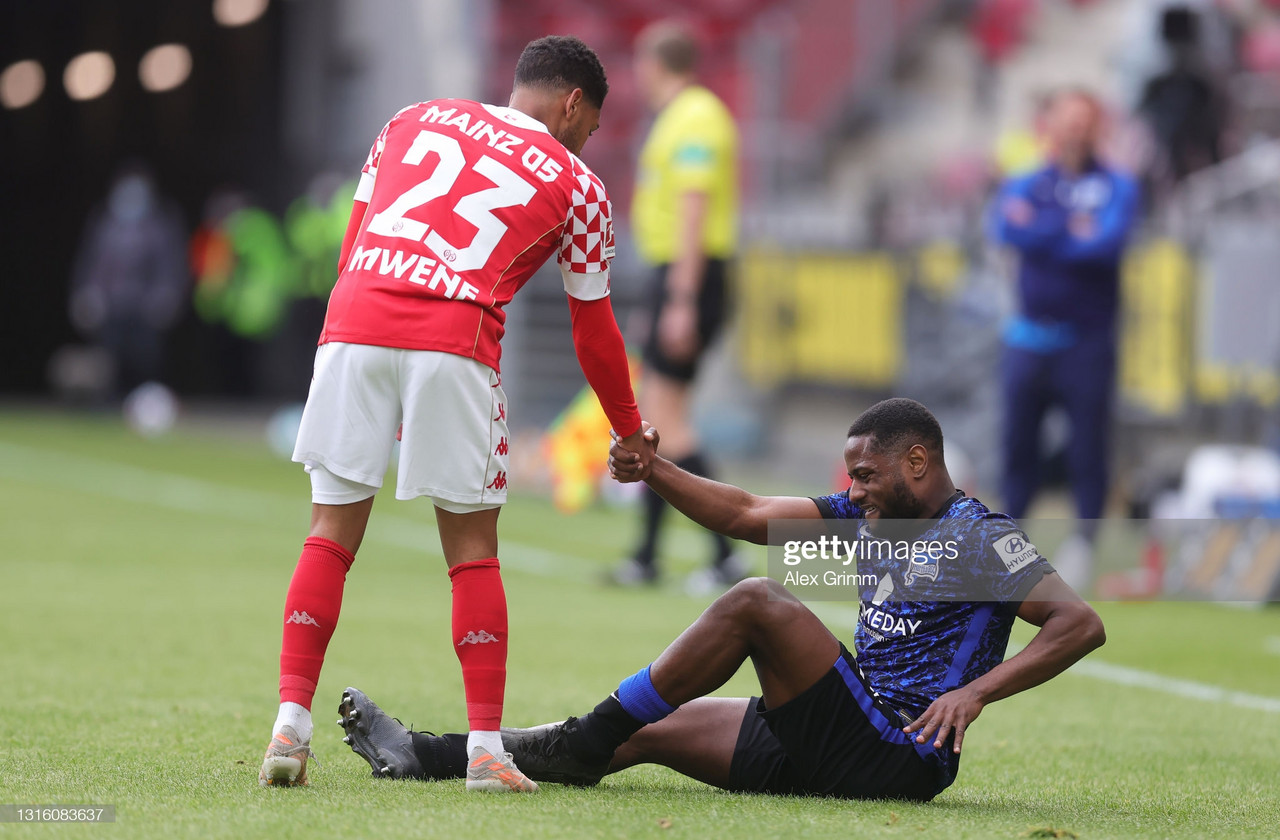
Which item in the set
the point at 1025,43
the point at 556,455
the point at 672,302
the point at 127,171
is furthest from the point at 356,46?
the point at 672,302

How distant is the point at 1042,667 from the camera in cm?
354

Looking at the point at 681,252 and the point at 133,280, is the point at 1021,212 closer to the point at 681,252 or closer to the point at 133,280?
the point at 681,252

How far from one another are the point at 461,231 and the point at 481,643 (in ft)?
3.08

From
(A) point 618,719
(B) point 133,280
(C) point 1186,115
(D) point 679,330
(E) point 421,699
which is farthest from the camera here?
(B) point 133,280

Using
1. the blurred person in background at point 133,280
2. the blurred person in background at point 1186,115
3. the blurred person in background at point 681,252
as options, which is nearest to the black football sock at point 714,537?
the blurred person in background at point 681,252

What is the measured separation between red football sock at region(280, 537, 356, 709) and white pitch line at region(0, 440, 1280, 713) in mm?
3015

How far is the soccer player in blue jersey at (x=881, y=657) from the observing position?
142 inches

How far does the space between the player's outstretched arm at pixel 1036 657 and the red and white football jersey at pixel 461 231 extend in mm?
1240

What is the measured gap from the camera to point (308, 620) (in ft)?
12.6

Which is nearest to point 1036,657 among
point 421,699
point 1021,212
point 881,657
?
point 881,657

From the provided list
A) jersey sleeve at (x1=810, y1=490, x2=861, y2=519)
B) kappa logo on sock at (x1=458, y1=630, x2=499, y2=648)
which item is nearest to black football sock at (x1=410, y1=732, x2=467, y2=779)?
kappa logo on sock at (x1=458, y1=630, x2=499, y2=648)

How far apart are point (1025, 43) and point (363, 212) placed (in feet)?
58.7

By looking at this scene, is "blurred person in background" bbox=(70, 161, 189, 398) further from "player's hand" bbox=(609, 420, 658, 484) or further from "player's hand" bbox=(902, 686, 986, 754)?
"player's hand" bbox=(902, 686, 986, 754)

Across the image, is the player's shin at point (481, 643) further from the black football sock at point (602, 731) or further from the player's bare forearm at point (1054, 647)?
the player's bare forearm at point (1054, 647)
